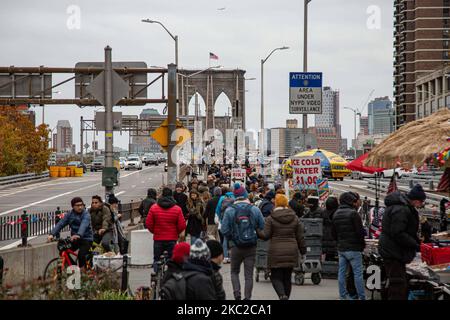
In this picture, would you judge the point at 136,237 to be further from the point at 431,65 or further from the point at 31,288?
the point at 431,65

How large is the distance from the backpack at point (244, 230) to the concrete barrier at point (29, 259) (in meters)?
5.29

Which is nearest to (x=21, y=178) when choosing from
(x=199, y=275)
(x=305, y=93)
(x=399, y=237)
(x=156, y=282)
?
(x=305, y=93)

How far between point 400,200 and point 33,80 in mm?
24209

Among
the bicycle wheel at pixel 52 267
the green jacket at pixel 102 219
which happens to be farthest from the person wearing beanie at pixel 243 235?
the green jacket at pixel 102 219

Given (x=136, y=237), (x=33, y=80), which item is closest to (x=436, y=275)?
(x=136, y=237)

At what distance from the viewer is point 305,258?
642 inches

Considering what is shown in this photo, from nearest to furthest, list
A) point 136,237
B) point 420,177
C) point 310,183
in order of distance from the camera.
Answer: point 136,237
point 310,183
point 420,177

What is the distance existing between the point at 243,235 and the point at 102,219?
4533 millimetres

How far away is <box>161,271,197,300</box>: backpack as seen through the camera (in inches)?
301

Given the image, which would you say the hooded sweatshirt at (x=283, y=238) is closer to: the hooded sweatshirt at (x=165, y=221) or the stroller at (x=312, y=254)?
the hooded sweatshirt at (x=165, y=221)

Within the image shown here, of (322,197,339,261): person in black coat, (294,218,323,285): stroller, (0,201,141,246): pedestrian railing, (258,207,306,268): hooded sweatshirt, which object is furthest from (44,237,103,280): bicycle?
(0,201,141,246): pedestrian railing

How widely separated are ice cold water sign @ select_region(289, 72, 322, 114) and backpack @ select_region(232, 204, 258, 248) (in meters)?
12.1

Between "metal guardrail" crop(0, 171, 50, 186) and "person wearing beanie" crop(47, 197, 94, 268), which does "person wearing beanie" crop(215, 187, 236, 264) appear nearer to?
"person wearing beanie" crop(47, 197, 94, 268)

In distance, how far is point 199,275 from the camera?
773cm
